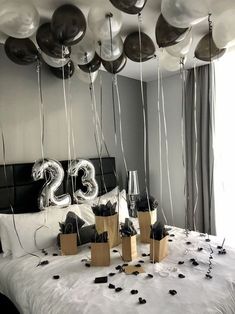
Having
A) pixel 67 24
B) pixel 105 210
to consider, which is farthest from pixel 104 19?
pixel 105 210

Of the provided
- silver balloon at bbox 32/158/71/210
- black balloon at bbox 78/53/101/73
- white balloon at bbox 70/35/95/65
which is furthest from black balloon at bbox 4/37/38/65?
silver balloon at bbox 32/158/71/210

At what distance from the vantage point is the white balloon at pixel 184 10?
140 centimetres

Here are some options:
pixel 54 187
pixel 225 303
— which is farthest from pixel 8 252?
pixel 225 303

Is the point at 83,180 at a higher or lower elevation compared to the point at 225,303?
higher

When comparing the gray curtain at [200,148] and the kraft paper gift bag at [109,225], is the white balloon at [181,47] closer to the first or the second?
the gray curtain at [200,148]

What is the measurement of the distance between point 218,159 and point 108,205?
62.1 inches

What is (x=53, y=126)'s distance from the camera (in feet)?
8.73

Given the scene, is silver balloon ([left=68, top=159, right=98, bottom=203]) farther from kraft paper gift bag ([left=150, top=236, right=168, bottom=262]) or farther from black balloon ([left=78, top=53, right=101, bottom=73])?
kraft paper gift bag ([left=150, top=236, right=168, bottom=262])

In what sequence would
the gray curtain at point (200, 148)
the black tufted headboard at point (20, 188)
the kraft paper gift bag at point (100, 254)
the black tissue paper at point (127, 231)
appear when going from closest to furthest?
1. the kraft paper gift bag at point (100, 254)
2. the black tissue paper at point (127, 231)
3. the black tufted headboard at point (20, 188)
4. the gray curtain at point (200, 148)

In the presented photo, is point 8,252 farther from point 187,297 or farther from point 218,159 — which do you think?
point 218,159

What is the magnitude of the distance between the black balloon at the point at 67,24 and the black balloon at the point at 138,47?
0.51m

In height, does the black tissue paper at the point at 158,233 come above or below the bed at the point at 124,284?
above

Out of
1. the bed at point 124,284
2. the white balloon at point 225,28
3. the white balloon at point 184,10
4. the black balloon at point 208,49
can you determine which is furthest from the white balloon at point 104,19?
the bed at point 124,284

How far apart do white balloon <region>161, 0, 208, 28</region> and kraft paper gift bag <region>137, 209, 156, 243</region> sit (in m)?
1.40
